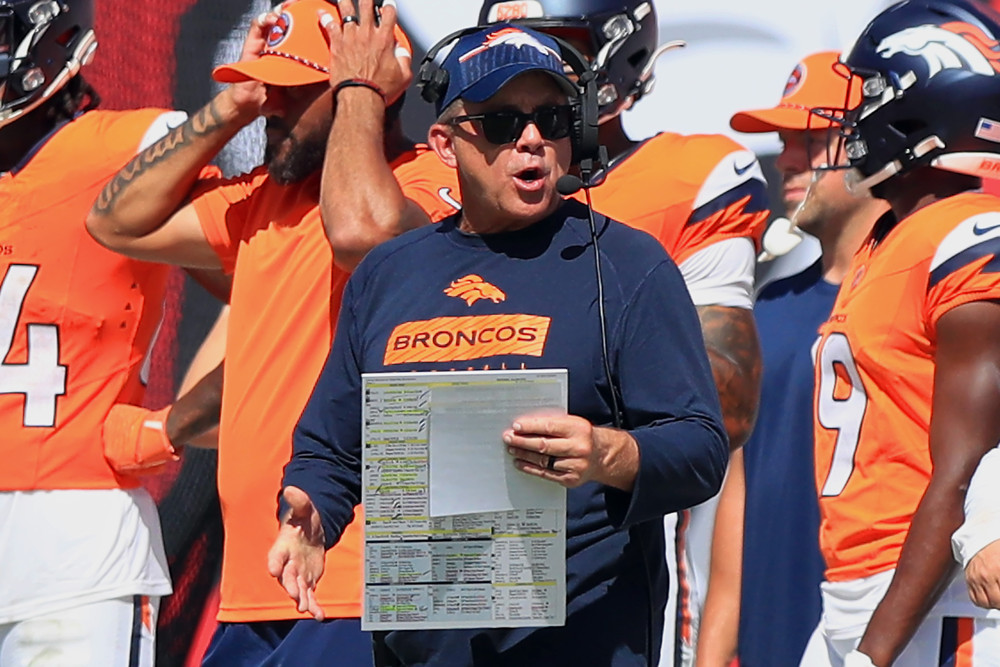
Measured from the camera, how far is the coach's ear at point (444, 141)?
2590 mm

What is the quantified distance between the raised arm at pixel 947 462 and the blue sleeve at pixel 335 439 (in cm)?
107

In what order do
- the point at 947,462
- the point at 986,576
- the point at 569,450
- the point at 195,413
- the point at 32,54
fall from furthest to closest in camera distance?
1. the point at 32,54
2. the point at 195,413
3. the point at 947,462
4. the point at 986,576
5. the point at 569,450

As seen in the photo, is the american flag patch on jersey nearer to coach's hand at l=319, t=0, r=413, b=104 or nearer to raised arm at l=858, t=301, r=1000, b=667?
raised arm at l=858, t=301, r=1000, b=667

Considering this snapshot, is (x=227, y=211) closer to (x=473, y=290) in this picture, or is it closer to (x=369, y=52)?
(x=369, y=52)

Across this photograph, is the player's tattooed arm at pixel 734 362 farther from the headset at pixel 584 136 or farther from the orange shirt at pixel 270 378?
the headset at pixel 584 136

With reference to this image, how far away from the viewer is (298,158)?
11.1 feet

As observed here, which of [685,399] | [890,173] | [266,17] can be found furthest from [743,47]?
[685,399]

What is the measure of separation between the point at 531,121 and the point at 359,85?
34.0 inches

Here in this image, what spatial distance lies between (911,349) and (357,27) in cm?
123

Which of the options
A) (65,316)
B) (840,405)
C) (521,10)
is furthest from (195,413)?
(840,405)

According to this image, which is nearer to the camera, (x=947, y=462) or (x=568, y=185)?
(x=568, y=185)

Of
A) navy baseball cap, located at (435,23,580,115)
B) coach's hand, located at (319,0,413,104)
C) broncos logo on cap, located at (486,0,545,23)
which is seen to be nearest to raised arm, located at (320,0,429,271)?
coach's hand, located at (319,0,413,104)

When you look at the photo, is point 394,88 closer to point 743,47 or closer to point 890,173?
Answer: point 890,173

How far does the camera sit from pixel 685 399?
2281mm
